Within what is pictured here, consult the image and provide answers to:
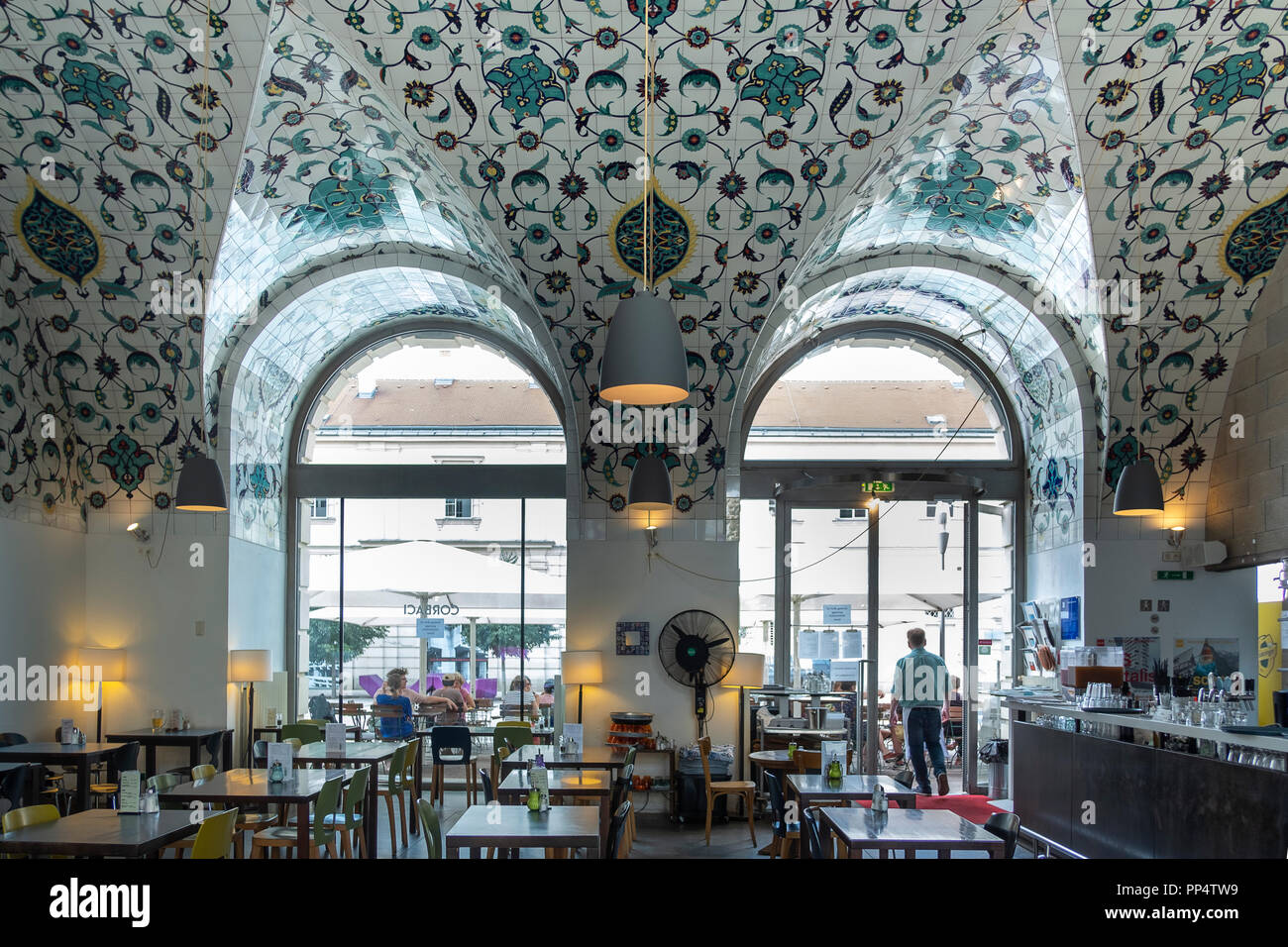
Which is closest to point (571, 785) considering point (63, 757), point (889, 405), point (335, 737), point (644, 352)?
point (335, 737)

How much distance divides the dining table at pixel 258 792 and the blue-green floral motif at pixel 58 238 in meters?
4.34

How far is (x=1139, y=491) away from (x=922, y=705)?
3501mm

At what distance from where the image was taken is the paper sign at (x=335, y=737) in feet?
27.2

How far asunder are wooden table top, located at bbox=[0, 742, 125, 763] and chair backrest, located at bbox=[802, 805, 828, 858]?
5.54 meters

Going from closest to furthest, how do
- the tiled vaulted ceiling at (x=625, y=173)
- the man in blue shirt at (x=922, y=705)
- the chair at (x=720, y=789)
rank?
the tiled vaulted ceiling at (x=625, y=173) → the chair at (x=720, y=789) → the man in blue shirt at (x=922, y=705)

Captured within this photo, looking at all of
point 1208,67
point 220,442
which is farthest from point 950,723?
point 220,442

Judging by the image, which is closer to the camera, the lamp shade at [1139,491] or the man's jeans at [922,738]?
the lamp shade at [1139,491]

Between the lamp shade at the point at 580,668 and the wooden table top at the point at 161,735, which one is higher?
the lamp shade at the point at 580,668

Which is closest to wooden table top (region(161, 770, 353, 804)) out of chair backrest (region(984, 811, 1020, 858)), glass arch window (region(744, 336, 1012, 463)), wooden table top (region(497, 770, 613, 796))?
wooden table top (region(497, 770, 613, 796))

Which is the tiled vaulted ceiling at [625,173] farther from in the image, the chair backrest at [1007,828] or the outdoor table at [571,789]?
the chair backrest at [1007,828]

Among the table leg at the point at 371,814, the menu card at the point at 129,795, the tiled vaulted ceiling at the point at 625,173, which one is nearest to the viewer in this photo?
the menu card at the point at 129,795

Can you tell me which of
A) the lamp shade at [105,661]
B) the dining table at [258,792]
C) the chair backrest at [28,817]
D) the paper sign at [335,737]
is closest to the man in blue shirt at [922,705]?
the paper sign at [335,737]

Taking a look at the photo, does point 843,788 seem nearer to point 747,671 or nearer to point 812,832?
point 812,832
